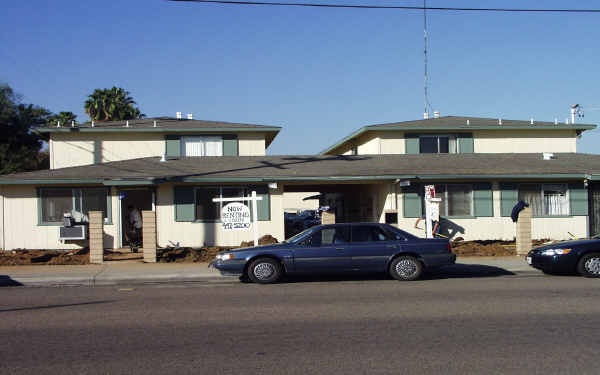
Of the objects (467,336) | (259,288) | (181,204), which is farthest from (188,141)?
(467,336)

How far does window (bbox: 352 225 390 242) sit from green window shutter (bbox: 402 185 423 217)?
691 cm

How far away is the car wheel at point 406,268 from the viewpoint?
1296 cm

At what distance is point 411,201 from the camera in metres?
19.9

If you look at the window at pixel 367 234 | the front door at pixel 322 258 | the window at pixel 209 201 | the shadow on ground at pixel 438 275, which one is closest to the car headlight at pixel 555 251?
the shadow on ground at pixel 438 275

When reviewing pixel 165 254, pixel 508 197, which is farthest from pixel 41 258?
pixel 508 197

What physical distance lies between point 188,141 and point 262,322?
59.2ft

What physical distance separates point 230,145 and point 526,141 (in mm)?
13579

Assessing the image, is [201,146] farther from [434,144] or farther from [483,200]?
[483,200]

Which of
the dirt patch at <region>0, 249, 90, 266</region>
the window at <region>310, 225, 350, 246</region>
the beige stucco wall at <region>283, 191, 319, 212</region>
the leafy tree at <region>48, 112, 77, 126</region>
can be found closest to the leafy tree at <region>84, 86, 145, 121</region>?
the leafy tree at <region>48, 112, 77, 126</region>

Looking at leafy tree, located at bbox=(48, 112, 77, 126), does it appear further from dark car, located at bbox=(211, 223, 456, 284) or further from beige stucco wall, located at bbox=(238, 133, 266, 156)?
dark car, located at bbox=(211, 223, 456, 284)

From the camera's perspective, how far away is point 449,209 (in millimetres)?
20188

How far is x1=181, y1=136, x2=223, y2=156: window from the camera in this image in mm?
25469

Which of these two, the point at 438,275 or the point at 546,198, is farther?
the point at 546,198

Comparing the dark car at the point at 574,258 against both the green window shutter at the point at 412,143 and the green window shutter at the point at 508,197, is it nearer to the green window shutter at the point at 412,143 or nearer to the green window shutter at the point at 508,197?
the green window shutter at the point at 508,197
